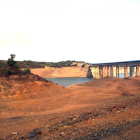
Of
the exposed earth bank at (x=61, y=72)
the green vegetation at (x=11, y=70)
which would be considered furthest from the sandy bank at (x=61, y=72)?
the green vegetation at (x=11, y=70)

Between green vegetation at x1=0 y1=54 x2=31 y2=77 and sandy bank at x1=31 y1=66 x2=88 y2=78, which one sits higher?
green vegetation at x1=0 y1=54 x2=31 y2=77

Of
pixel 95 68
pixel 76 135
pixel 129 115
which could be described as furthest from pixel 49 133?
pixel 95 68

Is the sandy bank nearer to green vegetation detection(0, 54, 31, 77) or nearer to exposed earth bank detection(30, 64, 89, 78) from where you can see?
exposed earth bank detection(30, 64, 89, 78)

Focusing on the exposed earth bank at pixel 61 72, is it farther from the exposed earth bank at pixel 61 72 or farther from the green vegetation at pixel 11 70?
the green vegetation at pixel 11 70

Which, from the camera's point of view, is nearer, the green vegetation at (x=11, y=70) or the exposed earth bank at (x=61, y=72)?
the green vegetation at (x=11, y=70)

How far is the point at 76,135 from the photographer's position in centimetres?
671

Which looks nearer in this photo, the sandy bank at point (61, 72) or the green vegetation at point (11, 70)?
the green vegetation at point (11, 70)

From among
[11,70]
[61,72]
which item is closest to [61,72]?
[61,72]

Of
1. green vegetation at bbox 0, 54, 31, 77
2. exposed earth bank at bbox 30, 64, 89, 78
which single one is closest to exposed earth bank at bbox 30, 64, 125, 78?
exposed earth bank at bbox 30, 64, 89, 78

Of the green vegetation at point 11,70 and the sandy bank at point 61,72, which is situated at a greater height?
the green vegetation at point 11,70

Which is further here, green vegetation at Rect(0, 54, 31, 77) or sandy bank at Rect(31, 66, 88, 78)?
sandy bank at Rect(31, 66, 88, 78)

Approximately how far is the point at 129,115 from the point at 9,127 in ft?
22.6

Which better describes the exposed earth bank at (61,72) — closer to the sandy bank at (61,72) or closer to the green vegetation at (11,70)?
the sandy bank at (61,72)

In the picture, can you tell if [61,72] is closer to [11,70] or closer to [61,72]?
[61,72]
